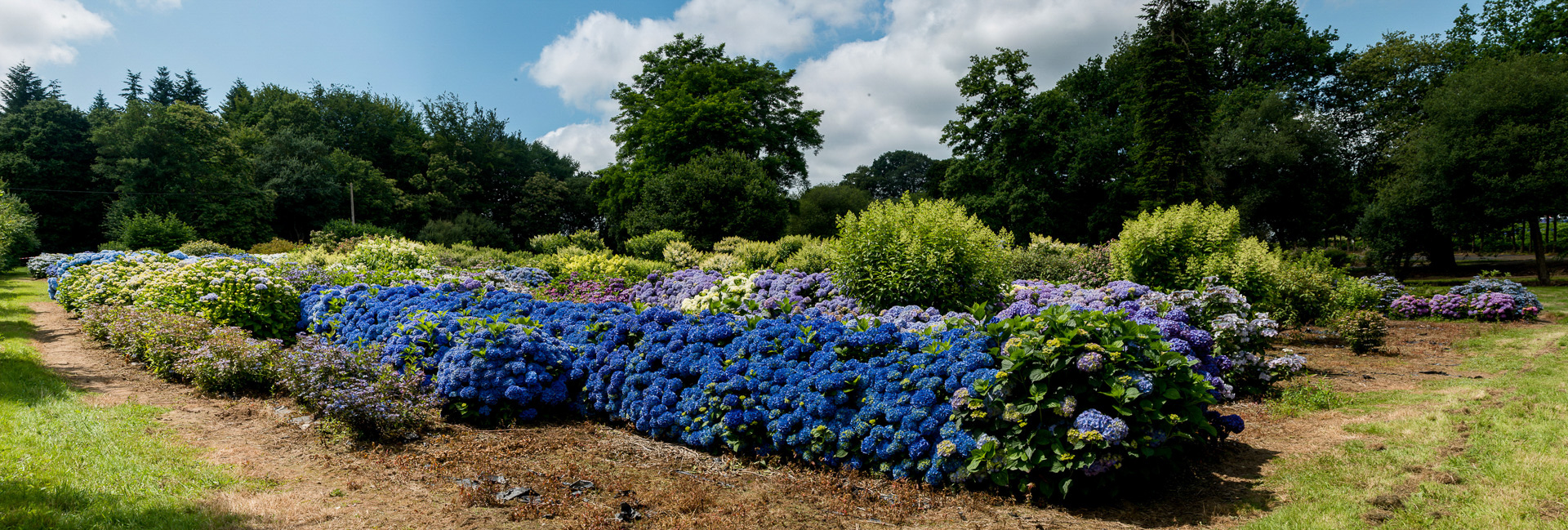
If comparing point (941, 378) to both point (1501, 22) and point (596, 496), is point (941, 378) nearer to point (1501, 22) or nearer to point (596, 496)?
point (596, 496)

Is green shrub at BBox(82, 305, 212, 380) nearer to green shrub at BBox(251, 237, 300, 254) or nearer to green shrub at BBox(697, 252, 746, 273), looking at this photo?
green shrub at BBox(697, 252, 746, 273)

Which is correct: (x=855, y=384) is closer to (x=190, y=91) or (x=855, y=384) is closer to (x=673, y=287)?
(x=673, y=287)

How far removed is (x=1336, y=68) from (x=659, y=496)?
34.4 m

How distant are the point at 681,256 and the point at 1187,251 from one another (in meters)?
8.35

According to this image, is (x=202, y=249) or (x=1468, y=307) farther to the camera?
(x=202, y=249)

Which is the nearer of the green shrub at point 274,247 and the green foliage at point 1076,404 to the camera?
the green foliage at point 1076,404

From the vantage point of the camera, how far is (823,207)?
3638cm

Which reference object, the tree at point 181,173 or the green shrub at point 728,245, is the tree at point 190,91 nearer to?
the tree at point 181,173

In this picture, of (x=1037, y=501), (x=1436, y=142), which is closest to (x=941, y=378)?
(x=1037, y=501)

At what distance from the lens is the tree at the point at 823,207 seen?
111 feet

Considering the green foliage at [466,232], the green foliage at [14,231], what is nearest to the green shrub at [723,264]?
the green foliage at [14,231]

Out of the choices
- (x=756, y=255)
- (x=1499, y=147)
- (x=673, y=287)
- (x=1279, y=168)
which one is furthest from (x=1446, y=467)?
(x=1279, y=168)

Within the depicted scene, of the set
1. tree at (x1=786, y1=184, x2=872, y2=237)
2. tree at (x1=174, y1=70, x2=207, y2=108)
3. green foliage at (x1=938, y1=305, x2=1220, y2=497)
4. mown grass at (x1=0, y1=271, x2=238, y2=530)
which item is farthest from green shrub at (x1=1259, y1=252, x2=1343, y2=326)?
tree at (x1=174, y1=70, x2=207, y2=108)

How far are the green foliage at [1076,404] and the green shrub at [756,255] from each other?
27.0 ft
